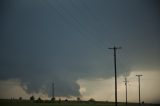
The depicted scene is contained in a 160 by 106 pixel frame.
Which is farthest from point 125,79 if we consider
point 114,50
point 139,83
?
point 114,50

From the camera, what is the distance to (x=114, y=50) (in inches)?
2333

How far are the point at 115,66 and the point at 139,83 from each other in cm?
4742

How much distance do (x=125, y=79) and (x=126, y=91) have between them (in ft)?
17.9

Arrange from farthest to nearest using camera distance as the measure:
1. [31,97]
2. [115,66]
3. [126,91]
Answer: [31,97] → [126,91] → [115,66]

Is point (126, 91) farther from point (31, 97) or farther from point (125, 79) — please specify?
point (31, 97)

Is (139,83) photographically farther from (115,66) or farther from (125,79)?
(115,66)

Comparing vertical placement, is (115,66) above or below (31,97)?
above

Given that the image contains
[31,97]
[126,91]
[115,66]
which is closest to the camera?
[115,66]

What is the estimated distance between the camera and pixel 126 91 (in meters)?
98.8

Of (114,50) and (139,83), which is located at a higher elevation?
(114,50)

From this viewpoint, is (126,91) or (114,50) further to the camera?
(126,91)

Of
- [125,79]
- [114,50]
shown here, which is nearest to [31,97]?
[125,79]

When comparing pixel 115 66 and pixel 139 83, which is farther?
pixel 139 83

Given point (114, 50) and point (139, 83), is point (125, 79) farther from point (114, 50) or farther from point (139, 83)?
point (114, 50)
